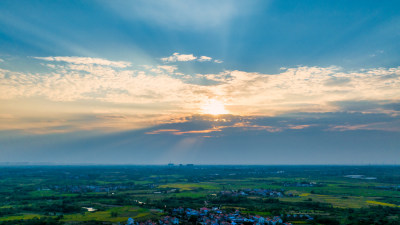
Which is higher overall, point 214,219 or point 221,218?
point 221,218

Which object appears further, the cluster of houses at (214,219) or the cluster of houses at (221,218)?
the cluster of houses at (221,218)

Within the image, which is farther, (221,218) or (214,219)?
(214,219)

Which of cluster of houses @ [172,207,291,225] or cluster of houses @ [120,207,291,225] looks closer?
cluster of houses @ [120,207,291,225]

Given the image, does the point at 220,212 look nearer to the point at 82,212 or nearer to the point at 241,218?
the point at 241,218

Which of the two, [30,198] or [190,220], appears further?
[30,198]

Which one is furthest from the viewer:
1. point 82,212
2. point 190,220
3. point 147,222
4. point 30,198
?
point 30,198

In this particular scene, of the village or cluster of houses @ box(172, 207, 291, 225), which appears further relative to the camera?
cluster of houses @ box(172, 207, 291, 225)

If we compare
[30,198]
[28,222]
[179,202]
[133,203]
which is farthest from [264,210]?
[30,198]

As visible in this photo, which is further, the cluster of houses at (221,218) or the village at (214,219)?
the cluster of houses at (221,218)

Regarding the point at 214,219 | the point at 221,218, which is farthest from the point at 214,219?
the point at 221,218

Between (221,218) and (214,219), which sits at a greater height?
(221,218)

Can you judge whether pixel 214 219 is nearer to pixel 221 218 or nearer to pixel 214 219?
pixel 214 219
